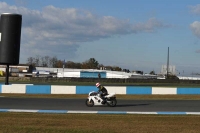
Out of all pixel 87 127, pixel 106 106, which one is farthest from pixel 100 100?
pixel 87 127

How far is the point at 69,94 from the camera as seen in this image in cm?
3050

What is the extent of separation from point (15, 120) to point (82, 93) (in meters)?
18.7

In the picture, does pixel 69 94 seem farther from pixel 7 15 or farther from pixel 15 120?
pixel 15 120

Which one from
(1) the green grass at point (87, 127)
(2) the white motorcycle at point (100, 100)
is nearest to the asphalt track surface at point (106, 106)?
(2) the white motorcycle at point (100, 100)

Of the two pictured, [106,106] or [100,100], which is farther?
[106,106]

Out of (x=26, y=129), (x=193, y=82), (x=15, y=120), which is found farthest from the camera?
(x=193, y=82)

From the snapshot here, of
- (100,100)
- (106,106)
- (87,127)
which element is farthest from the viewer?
(106,106)

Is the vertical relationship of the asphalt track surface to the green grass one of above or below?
below

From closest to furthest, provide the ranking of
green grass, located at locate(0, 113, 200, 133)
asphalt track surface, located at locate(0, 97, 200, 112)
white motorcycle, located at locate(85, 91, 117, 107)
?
1. green grass, located at locate(0, 113, 200, 133)
2. asphalt track surface, located at locate(0, 97, 200, 112)
3. white motorcycle, located at locate(85, 91, 117, 107)

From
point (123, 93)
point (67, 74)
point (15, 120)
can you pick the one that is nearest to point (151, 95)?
point (123, 93)

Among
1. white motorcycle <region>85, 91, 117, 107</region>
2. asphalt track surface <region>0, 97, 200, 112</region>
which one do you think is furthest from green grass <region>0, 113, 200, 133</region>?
white motorcycle <region>85, 91, 117, 107</region>

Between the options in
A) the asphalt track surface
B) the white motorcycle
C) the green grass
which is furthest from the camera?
the white motorcycle

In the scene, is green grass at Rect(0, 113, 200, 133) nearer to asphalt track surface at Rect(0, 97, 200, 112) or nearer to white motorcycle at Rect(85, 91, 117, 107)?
asphalt track surface at Rect(0, 97, 200, 112)

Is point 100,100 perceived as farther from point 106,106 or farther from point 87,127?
point 87,127
